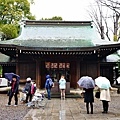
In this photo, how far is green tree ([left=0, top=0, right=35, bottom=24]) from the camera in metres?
33.5

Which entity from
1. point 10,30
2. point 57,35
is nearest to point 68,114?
point 57,35

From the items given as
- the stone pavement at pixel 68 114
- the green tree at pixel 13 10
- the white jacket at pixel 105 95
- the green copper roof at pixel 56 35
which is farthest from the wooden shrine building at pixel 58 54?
the white jacket at pixel 105 95

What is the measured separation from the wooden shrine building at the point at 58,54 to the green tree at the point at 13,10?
25.0 ft

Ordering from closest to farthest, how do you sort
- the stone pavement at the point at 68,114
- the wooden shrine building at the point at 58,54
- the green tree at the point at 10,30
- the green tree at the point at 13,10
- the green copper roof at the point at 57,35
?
1. the stone pavement at the point at 68,114
2. the wooden shrine building at the point at 58,54
3. the green copper roof at the point at 57,35
4. the green tree at the point at 10,30
5. the green tree at the point at 13,10

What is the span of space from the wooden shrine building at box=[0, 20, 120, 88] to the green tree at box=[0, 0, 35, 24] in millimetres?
7618

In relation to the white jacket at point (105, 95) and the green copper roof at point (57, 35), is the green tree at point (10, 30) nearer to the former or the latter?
the green copper roof at point (57, 35)

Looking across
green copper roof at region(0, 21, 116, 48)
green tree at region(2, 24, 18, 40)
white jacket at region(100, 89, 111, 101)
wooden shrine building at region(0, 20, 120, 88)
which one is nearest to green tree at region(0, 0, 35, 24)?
green tree at region(2, 24, 18, 40)

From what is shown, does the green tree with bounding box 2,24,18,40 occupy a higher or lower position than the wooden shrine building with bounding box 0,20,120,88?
higher

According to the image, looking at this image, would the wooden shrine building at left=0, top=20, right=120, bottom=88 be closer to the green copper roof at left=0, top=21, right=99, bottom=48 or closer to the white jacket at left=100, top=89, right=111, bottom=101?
the green copper roof at left=0, top=21, right=99, bottom=48

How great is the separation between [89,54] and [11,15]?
14508 mm

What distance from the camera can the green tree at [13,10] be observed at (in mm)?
33531

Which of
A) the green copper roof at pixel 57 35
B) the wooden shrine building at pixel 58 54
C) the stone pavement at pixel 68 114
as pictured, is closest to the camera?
the stone pavement at pixel 68 114

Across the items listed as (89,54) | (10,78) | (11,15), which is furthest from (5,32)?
(10,78)

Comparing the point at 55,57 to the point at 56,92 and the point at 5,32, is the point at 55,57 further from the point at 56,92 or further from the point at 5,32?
the point at 5,32
